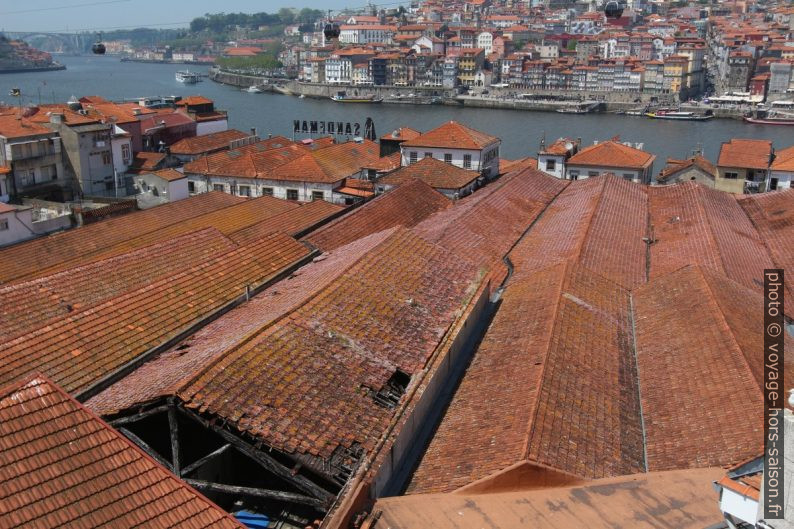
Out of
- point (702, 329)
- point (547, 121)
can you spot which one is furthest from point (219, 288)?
point (547, 121)

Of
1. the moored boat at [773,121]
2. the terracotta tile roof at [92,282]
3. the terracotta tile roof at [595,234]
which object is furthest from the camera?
the moored boat at [773,121]

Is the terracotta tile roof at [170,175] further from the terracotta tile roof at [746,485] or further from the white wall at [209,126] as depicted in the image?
the terracotta tile roof at [746,485]

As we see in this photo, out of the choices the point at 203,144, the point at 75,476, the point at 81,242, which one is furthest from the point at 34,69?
the point at 75,476

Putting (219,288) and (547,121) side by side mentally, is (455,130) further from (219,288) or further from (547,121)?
(547,121)

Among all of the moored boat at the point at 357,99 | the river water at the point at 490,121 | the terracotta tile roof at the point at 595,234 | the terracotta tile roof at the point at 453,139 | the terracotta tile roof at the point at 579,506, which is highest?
the terracotta tile roof at the point at 453,139

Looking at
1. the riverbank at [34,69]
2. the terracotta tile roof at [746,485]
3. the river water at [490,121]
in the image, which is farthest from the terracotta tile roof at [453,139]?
the riverbank at [34,69]
